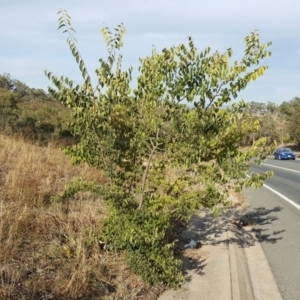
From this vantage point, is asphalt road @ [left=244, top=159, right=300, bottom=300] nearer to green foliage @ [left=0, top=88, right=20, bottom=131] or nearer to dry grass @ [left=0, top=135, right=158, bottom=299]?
dry grass @ [left=0, top=135, right=158, bottom=299]

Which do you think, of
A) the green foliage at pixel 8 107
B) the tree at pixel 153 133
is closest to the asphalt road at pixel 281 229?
the tree at pixel 153 133

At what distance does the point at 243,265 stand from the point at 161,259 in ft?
6.65

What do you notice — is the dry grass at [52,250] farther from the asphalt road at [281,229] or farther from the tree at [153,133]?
the asphalt road at [281,229]

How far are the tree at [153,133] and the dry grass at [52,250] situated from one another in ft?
0.86

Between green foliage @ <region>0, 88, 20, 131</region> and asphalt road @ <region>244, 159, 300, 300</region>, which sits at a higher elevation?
green foliage @ <region>0, 88, 20, 131</region>

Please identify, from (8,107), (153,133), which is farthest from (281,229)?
(8,107)

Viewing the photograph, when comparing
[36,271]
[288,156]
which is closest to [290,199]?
[36,271]

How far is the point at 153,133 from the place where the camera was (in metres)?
5.35

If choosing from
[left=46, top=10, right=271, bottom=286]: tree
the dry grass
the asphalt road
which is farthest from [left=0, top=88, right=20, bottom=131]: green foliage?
[left=46, top=10, right=271, bottom=286]: tree

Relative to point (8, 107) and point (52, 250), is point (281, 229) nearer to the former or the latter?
point (52, 250)

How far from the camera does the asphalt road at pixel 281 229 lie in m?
6.01

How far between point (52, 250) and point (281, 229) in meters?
5.58

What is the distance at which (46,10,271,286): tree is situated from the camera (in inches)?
195

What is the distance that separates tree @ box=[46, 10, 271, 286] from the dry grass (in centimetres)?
26
